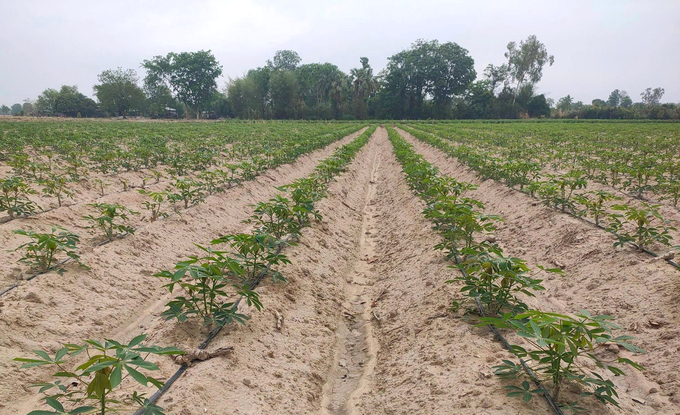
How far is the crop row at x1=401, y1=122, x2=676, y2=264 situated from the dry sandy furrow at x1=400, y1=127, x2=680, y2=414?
0.64ft

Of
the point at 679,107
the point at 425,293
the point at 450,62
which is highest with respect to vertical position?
the point at 450,62

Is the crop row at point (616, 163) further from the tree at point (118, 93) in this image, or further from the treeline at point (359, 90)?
the tree at point (118, 93)

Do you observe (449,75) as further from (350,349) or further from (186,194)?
(350,349)

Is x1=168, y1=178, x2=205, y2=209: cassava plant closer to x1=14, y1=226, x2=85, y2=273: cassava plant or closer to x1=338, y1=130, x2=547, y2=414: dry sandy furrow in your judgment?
x1=14, y1=226, x2=85, y2=273: cassava plant

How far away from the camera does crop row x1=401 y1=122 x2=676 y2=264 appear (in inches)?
166

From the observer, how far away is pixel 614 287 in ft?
12.7

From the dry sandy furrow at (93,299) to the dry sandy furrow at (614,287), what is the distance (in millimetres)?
3330

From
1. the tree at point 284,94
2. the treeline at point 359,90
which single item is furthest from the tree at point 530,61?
the tree at point 284,94

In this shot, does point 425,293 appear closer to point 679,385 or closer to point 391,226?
point 679,385

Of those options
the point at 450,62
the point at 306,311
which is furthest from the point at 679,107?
the point at 306,311

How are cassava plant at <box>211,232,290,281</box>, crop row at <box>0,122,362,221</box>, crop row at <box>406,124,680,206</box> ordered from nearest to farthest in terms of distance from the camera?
cassava plant at <box>211,232,290,281</box>
crop row at <box>0,122,362,221</box>
crop row at <box>406,124,680,206</box>

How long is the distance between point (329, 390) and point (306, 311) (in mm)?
986

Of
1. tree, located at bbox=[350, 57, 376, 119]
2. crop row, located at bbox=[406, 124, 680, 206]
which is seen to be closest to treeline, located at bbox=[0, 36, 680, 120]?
tree, located at bbox=[350, 57, 376, 119]

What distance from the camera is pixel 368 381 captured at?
123 inches
